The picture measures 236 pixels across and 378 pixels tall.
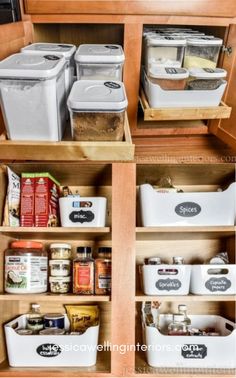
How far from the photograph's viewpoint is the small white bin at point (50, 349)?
1586 mm

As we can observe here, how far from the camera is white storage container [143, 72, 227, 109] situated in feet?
4.54

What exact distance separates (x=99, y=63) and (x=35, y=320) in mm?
1075

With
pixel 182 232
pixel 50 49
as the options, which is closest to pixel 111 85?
pixel 50 49

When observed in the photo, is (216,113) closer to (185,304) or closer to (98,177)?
(98,177)

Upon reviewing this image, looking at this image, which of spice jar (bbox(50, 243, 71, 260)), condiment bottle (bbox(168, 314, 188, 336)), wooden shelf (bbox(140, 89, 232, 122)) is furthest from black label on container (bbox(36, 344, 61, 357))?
wooden shelf (bbox(140, 89, 232, 122))

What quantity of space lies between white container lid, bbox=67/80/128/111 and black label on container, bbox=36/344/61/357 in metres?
0.95

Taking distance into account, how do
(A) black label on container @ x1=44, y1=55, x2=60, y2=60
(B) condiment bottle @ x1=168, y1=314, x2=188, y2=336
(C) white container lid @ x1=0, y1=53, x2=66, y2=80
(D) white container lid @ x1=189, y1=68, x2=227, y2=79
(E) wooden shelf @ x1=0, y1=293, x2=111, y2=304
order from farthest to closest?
(B) condiment bottle @ x1=168, y1=314, x2=188, y2=336
(E) wooden shelf @ x1=0, y1=293, x2=111, y2=304
(D) white container lid @ x1=189, y1=68, x2=227, y2=79
(A) black label on container @ x1=44, y1=55, x2=60, y2=60
(C) white container lid @ x1=0, y1=53, x2=66, y2=80

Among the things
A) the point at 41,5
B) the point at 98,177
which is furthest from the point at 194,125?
the point at 41,5

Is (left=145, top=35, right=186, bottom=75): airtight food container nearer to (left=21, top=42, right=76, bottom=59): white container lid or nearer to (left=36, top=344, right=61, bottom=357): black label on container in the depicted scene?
(left=21, top=42, right=76, bottom=59): white container lid

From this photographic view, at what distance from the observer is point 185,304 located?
5.98ft

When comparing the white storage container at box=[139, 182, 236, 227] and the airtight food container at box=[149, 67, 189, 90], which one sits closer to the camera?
the airtight food container at box=[149, 67, 189, 90]

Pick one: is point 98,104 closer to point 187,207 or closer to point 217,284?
point 187,207

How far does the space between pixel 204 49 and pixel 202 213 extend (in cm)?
61

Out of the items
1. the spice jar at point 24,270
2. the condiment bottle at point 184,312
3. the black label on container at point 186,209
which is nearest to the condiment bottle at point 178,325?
the condiment bottle at point 184,312
